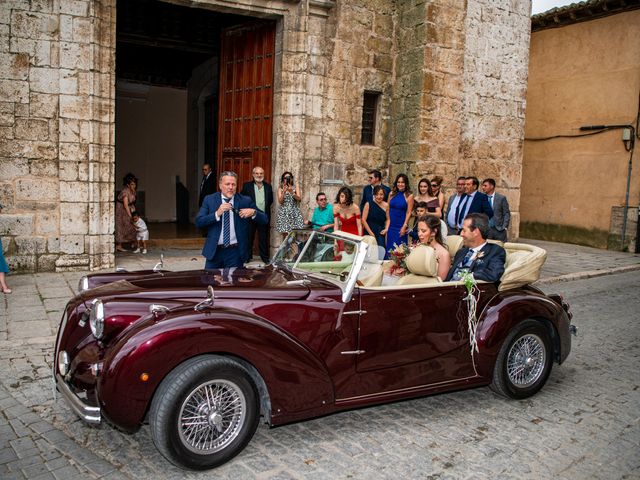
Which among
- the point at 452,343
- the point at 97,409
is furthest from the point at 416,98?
the point at 97,409

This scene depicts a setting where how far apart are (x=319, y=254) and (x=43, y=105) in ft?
20.3

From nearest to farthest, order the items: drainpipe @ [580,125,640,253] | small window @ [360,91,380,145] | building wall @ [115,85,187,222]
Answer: small window @ [360,91,380,145]
drainpipe @ [580,125,640,253]
building wall @ [115,85,187,222]

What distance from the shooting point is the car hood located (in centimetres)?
376

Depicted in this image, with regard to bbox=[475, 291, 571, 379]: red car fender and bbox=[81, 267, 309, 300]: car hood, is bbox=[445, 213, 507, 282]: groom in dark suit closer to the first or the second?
bbox=[475, 291, 571, 379]: red car fender

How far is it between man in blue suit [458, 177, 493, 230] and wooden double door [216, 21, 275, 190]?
12.6 ft

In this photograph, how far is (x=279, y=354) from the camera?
138 inches

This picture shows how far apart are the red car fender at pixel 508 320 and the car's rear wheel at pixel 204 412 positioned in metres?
1.92

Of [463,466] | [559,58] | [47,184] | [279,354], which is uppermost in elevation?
[559,58]

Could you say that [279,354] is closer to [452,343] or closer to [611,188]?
[452,343]

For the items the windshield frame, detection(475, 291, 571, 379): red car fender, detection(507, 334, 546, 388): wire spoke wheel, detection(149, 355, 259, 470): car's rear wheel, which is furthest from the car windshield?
detection(507, 334, 546, 388): wire spoke wheel

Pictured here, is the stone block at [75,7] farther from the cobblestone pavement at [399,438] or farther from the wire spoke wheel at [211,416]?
the wire spoke wheel at [211,416]

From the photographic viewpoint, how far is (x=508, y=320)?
4480 millimetres

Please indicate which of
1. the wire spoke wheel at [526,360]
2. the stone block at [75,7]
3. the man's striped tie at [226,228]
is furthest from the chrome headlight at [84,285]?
the stone block at [75,7]

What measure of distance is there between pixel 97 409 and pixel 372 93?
945cm
